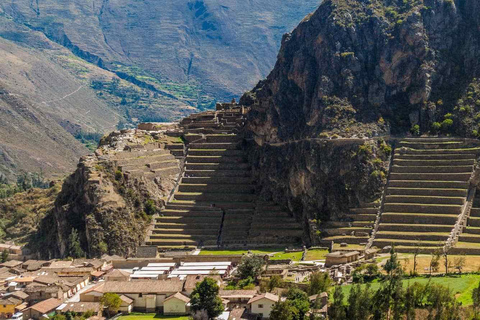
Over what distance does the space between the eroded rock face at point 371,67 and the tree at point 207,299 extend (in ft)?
151

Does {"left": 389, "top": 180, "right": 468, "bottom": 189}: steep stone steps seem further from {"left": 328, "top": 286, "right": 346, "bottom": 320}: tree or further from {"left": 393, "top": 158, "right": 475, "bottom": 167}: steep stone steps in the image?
{"left": 328, "top": 286, "right": 346, "bottom": 320}: tree

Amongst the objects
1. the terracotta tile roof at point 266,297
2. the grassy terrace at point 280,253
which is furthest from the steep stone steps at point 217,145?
the terracotta tile roof at point 266,297

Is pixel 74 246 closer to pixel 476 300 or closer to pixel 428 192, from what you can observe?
pixel 428 192

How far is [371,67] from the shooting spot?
5354 inches

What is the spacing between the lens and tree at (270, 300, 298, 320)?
77.4m

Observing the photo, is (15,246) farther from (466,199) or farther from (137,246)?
(466,199)

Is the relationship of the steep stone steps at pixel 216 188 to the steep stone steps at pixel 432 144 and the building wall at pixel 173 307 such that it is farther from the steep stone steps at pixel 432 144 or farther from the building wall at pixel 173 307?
the building wall at pixel 173 307

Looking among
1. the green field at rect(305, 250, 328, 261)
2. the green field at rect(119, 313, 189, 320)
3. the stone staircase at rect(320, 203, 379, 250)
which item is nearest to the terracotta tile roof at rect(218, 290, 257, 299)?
the green field at rect(119, 313, 189, 320)

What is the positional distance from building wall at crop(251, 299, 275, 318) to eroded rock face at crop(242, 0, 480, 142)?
46462mm

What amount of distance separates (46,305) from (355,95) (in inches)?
2317

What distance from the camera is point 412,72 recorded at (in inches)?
5256

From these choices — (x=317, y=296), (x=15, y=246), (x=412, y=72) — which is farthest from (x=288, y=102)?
(x=317, y=296)

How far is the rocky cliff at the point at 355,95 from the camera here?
123 meters

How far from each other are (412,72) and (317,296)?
205 feet
